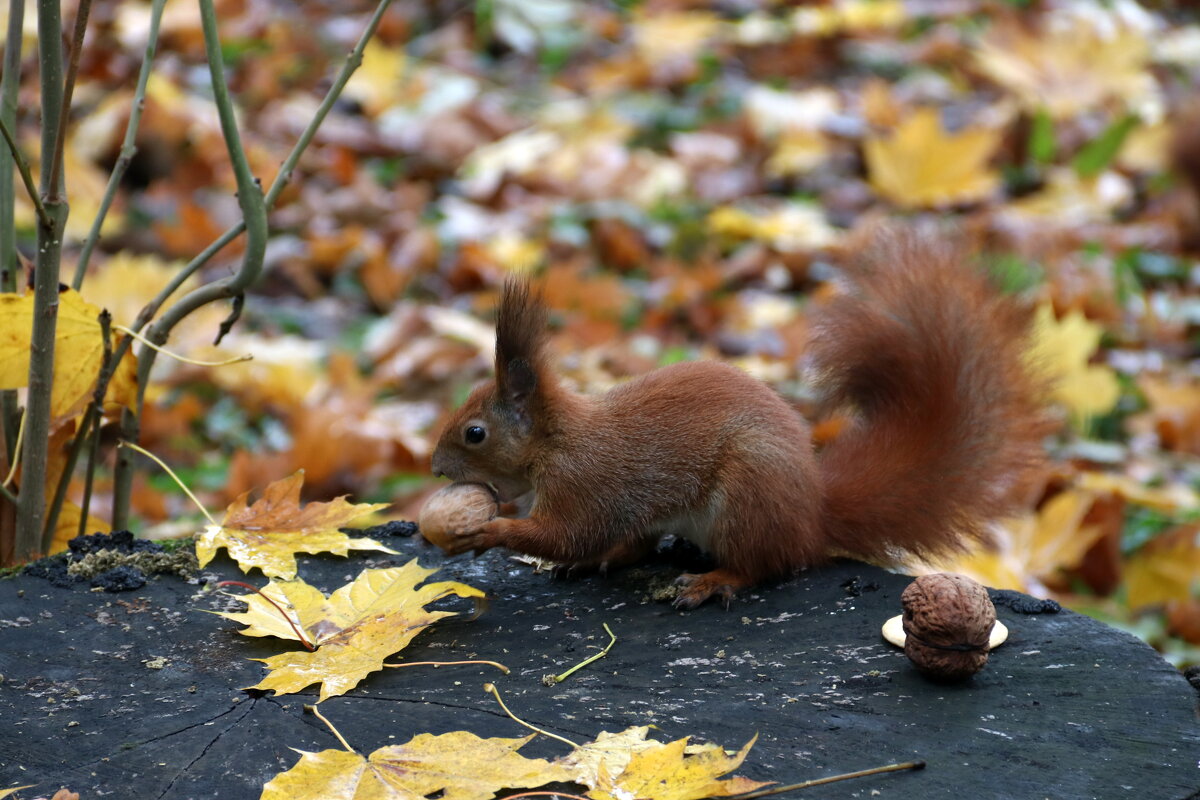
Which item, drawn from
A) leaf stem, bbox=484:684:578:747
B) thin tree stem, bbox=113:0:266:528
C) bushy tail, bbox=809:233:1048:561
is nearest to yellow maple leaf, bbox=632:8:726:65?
bushy tail, bbox=809:233:1048:561

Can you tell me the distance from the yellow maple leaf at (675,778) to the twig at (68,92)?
2.79 feet

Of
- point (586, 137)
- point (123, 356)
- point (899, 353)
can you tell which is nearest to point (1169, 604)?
point (899, 353)

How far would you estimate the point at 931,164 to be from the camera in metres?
3.69

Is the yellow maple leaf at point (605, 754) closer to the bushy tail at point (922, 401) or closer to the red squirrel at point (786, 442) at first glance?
the red squirrel at point (786, 442)

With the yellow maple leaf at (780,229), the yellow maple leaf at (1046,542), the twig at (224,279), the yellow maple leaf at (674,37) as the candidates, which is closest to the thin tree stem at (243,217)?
the twig at (224,279)

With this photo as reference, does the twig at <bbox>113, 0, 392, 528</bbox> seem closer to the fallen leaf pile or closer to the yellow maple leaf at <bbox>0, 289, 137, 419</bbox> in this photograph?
the yellow maple leaf at <bbox>0, 289, 137, 419</bbox>

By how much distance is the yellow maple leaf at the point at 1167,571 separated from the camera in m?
2.07

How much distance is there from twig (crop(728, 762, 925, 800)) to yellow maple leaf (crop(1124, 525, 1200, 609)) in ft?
4.40

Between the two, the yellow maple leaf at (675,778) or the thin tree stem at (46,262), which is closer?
the yellow maple leaf at (675,778)

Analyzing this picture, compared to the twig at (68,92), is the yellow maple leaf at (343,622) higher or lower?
lower

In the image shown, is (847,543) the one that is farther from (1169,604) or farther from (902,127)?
(902,127)

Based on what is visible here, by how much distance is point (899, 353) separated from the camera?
1.50 m

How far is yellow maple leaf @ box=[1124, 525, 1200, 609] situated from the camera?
6.79 feet

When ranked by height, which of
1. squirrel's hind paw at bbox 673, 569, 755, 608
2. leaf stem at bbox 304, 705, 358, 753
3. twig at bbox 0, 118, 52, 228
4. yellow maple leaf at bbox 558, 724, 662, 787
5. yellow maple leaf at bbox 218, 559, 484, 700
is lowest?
squirrel's hind paw at bbox 673, 569, 755, 608
